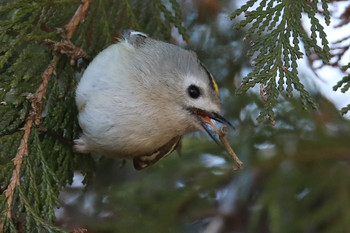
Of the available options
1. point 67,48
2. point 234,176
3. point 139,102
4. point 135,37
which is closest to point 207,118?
point 139,102

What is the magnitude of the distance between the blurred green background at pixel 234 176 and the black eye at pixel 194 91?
0.63 m

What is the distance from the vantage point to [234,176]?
2559 millimetres

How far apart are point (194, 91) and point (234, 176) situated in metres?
0.94

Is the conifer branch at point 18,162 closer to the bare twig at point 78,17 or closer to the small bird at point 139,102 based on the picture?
the small bird at point 139,102

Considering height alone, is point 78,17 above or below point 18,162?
above

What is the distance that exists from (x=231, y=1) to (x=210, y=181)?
0.89 meters

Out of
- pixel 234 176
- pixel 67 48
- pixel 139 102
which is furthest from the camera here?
pixel 234 176

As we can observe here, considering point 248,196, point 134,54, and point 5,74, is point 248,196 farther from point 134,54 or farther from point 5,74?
point 5,74

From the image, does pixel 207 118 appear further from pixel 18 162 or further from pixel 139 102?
pixel 18 162

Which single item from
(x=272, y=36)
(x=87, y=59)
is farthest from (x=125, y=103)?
(x=272, y=36)

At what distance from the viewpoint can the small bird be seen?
1.69m

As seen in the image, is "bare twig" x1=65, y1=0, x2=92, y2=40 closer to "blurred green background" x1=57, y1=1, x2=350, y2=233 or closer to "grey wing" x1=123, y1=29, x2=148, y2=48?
"grey wing" x1=123, y1=29, x2=148, y2=48

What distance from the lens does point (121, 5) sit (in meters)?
2.05

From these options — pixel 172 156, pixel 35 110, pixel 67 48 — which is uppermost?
pixel 67 48
